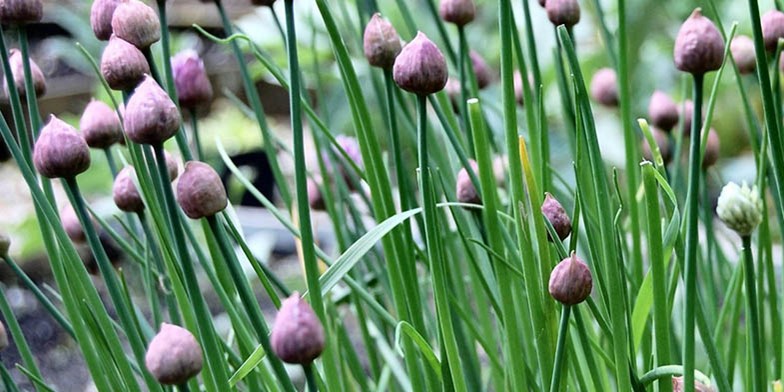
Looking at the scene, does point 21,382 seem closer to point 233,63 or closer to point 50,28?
point 233,63

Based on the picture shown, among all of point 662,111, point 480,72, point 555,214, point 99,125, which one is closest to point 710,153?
point 662,111

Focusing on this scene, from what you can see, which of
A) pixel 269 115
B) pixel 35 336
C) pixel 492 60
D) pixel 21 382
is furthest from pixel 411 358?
pixel 269 115

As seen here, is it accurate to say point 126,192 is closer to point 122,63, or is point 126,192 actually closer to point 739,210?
point 122,63

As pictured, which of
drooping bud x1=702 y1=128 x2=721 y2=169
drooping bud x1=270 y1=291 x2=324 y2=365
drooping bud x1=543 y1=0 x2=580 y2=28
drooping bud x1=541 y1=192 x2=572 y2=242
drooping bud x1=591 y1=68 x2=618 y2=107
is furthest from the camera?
drooping bud x1=591 y1=68 x2=618 y2=107

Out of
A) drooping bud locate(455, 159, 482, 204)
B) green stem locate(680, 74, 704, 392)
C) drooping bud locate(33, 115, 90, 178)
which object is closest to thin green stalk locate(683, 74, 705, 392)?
green stem locate(680, 74, 704, 392)

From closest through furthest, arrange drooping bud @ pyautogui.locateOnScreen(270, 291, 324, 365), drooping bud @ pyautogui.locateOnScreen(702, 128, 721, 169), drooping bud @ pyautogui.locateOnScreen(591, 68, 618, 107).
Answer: drooping bud @ pyautogui.locateOnScreen(270, 291, 324, 365), drooping bud @ pyautogui.locateOnScreen(702, 128, 721, 169), drooping bud @ pyautogui.locateOnScreen(591, 68, 618, 107)

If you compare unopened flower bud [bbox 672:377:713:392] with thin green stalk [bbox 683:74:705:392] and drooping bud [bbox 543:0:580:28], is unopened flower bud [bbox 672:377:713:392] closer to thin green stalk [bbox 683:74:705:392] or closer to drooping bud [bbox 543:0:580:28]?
thin green stalk [bbox 683:74:705:392]

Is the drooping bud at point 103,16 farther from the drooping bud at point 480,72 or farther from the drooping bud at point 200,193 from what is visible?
the drooping bud at point 480,72
